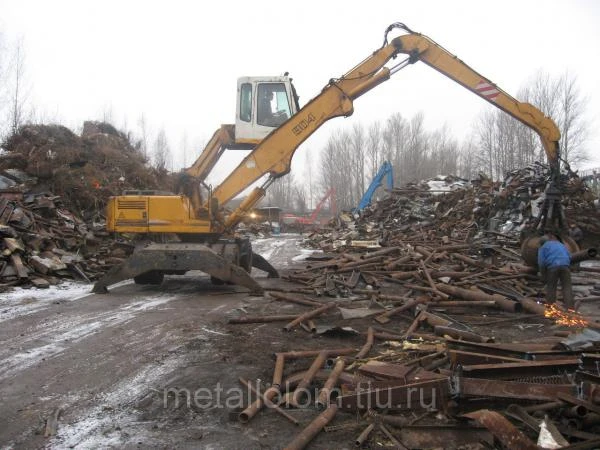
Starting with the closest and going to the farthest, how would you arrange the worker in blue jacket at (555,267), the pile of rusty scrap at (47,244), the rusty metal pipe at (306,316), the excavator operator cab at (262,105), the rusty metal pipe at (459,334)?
the rusty metal pipe at (459,334), the rusty metal pipe at (306,316), the worker in blue jacket at (555,267), the pile of rusty scrap at (47,244), the excavator operator cab at (262,105)

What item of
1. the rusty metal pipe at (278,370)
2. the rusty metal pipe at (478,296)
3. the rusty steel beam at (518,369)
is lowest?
the rusty metal pipe at (278,370)

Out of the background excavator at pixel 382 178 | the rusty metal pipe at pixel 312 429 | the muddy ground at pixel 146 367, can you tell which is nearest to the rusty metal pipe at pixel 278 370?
the muddy ground at pixel 146 367

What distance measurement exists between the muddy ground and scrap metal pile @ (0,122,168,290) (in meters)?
1.95

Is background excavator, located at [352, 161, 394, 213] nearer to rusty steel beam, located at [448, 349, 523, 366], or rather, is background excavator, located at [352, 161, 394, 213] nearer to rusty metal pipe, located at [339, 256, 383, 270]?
rusty metal pipe, located at [339, 256, 383, 270]

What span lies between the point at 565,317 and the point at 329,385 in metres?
4.87

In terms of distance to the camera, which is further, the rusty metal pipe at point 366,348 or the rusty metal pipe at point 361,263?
the rusty metal pipe at point 361,263

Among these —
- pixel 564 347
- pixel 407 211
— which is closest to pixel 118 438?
pixel 564 347

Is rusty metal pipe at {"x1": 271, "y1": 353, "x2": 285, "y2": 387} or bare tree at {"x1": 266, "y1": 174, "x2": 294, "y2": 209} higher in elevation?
bare tree at {"x1": 266, "y1": 174, "x2": 294, "y2": 209}

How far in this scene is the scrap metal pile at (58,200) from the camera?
10734 mm

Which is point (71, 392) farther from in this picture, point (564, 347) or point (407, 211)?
point (407, 211)

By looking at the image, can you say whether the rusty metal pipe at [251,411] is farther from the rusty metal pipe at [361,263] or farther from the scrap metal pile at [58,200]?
the scrap metal pile at [58,200]

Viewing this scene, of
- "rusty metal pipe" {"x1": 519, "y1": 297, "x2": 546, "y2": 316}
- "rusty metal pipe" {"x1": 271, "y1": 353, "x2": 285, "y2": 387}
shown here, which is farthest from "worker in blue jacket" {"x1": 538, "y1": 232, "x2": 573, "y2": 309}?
"rusty metal pipe" {"x1": 271, "y1": 353, "x2": 285, "y2": 387}

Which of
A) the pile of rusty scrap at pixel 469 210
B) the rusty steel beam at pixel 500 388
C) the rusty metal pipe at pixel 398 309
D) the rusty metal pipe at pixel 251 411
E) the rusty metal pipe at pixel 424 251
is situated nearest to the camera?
the rusty steel beam at pixel 500 388

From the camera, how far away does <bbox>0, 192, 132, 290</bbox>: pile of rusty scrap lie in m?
10.3
